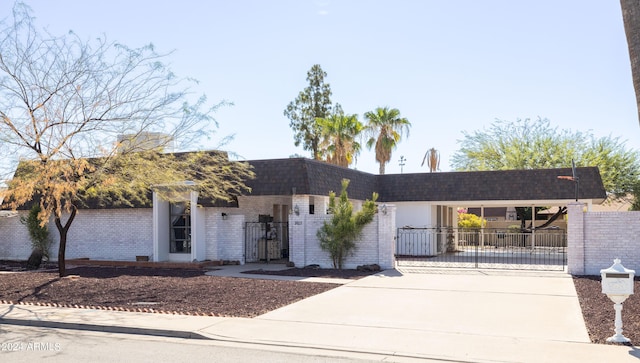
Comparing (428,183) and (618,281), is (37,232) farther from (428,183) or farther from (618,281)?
(618,281)

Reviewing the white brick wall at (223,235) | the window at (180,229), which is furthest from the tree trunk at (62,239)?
the white brick wall at (223,235)

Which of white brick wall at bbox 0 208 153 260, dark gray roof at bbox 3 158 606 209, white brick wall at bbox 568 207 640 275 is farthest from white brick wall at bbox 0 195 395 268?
white brick wall at bbox 568 207 640 275

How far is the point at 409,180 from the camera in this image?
95.2ft

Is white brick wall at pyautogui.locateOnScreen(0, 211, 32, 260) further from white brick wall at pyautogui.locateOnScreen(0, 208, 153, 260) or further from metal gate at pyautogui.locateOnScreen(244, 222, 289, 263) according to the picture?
metal gate at pyautogui.locateOnScreen(244, 222, 289, 263)

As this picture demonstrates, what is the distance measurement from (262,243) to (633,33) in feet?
58.0

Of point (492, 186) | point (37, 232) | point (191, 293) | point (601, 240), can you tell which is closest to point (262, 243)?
point (37, 232)

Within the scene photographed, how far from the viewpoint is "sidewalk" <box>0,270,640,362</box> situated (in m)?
9.12

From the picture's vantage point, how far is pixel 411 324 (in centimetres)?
1123

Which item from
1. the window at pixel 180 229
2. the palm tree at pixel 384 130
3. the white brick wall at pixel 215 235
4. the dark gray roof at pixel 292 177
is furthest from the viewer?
the palm tree at pixel 384 130

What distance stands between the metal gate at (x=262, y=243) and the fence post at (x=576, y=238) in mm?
11124

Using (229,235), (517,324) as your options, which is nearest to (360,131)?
(229,235)

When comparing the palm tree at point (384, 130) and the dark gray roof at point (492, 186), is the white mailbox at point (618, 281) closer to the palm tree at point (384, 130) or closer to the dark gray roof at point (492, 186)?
the dark gray roof at point (492, 186)

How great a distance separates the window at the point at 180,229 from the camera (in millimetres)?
23672

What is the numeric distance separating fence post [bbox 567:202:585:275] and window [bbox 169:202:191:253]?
13267 millimetres
